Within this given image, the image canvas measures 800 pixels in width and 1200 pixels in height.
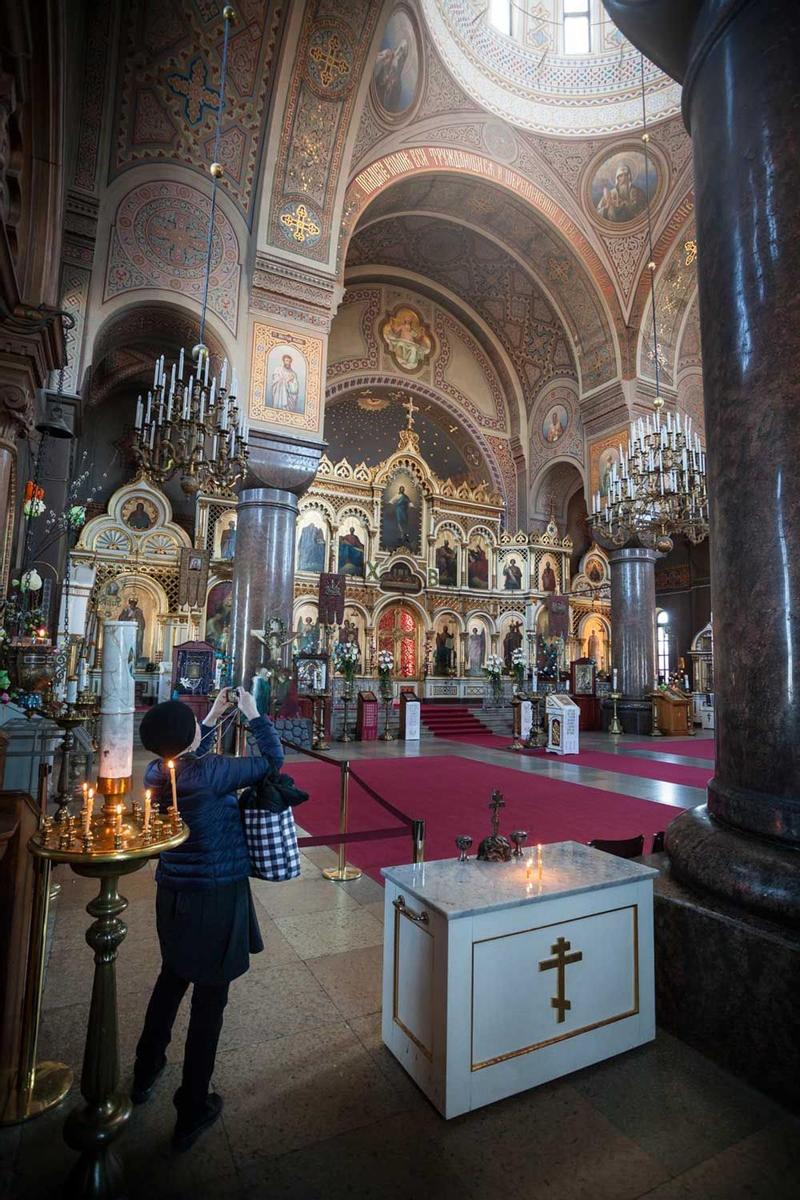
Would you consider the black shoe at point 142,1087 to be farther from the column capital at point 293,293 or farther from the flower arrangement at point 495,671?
the flower arrangement at point 495,671

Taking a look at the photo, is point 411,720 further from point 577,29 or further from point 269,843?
point 577,29

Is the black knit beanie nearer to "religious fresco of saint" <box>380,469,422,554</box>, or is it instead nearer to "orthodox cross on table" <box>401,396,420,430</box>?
"religious fresco of saint" <box>380,469,422,554</box>

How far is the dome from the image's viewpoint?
13.0 m

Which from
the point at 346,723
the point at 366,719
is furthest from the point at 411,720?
the point at 346,723

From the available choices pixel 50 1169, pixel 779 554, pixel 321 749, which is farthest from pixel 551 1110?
pixel 321 749

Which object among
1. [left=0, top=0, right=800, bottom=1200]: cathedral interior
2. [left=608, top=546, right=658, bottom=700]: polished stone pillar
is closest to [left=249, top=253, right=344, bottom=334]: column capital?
[left=0, top=0, right=800, bottom=1200]: cathedral interior

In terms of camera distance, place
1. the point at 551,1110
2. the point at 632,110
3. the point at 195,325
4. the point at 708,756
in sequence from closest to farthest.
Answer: the point at 551,1110
the point at 195,325
the point at 708,756
the point at 632,110

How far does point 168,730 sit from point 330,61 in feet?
38.3

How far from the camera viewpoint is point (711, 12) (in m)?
2.51

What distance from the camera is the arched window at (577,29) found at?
14.9 m

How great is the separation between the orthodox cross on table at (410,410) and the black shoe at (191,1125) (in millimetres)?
17463

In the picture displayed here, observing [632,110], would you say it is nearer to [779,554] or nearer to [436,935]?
[779,554]

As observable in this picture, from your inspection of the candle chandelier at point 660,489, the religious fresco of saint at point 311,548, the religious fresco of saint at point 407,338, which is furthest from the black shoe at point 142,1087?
the religious fresco of saint at point 407,338

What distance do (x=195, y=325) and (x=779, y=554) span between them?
382 inches
